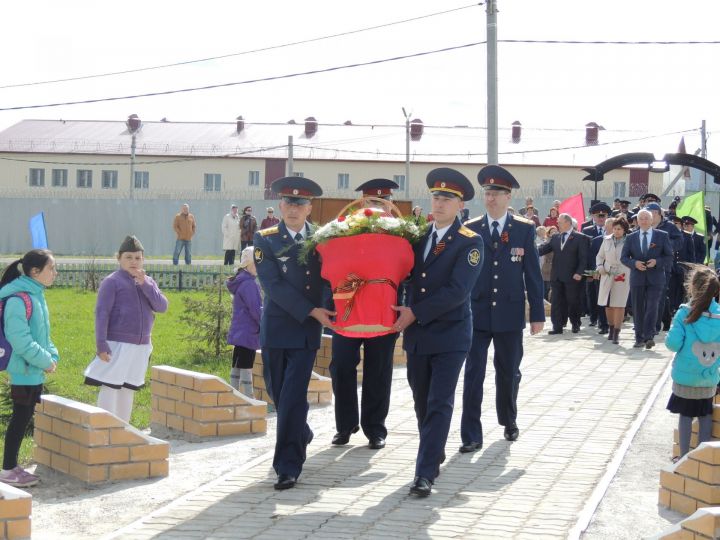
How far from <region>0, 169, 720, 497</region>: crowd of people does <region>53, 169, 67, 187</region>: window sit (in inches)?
2137

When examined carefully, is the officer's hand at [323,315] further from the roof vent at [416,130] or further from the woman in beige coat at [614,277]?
the roof vent at [416,130]

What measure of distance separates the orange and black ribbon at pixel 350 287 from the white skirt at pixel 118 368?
7.44ft

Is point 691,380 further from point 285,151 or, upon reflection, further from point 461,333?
point 285,151

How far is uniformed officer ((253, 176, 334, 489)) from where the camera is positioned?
7105 mm

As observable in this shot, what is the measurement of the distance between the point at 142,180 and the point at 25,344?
5495 cm

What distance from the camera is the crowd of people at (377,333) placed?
23.3 ft

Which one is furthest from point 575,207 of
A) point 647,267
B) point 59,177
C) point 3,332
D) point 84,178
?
point 59,177

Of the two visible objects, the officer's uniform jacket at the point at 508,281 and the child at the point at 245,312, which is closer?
the officer's uniform jacket at the point at 508,281

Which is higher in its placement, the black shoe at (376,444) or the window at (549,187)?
the window at (549,187)

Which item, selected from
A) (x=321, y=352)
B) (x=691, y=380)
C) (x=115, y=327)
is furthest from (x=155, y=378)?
(x=691, y=380)

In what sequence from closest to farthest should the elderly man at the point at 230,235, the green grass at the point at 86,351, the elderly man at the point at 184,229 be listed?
the green grass at the point at 86,351 < the elderly man at the point at 230,235 < the elderly man at the point at 184,229

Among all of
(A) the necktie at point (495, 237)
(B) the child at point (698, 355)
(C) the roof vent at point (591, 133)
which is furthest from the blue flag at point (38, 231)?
(C) the roof vent at point (591, 133)

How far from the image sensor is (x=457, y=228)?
7.27 m

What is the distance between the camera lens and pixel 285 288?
721 centimetres
